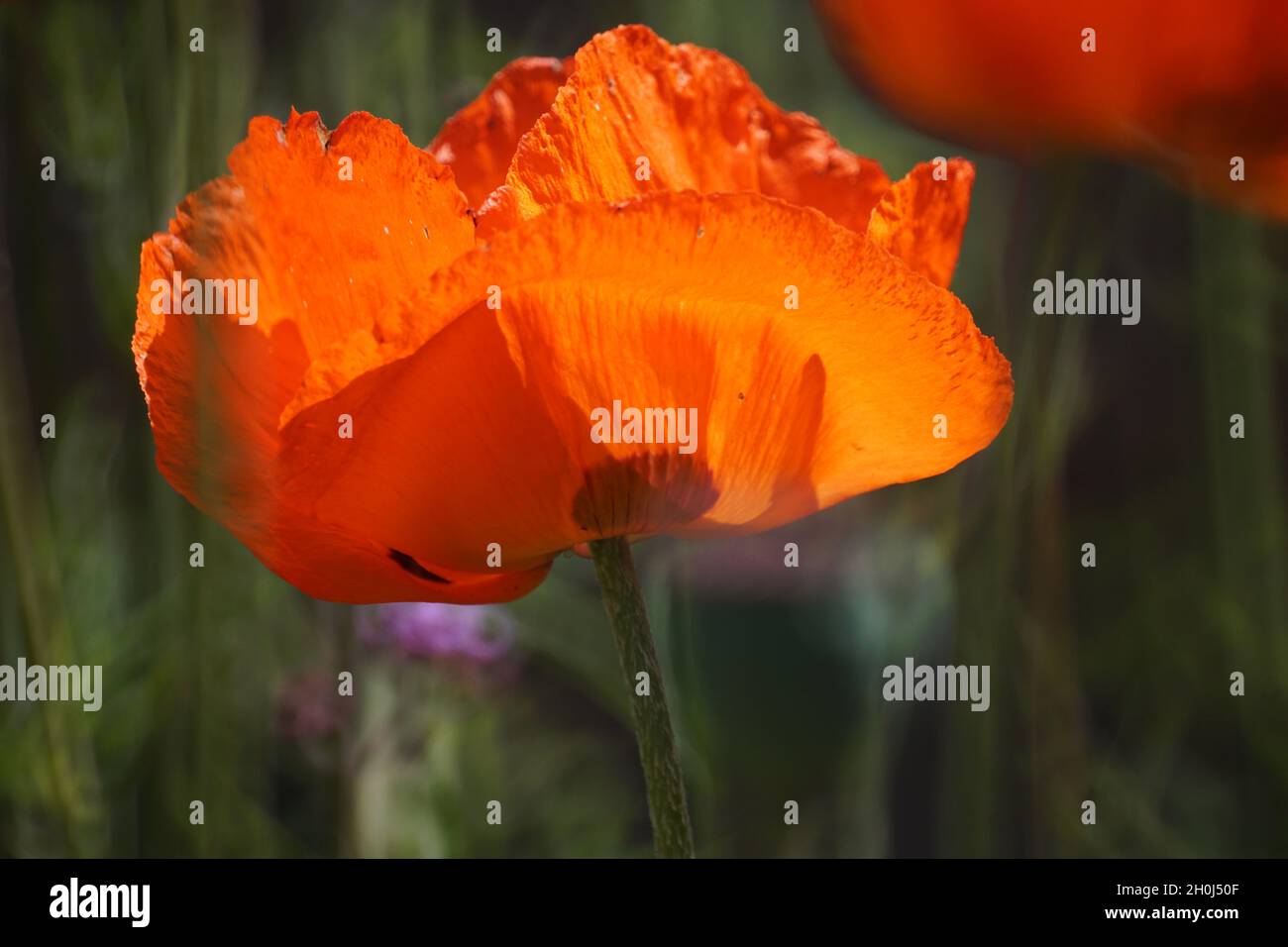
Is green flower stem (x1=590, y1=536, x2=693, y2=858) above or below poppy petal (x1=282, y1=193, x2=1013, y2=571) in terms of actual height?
below

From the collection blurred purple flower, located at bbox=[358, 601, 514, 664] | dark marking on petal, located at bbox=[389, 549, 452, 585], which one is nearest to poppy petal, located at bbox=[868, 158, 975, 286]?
dark marking on petal, located at bbox=[389, 549, 452, 585]

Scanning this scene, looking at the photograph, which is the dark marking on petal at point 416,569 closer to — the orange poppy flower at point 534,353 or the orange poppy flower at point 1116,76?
the orange poppy flower at point 534,353

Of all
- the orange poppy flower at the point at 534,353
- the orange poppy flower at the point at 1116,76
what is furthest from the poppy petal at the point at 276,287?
the orange poppy flower at the point at 1116,76

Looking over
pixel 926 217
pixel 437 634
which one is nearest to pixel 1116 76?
pixel 926 217

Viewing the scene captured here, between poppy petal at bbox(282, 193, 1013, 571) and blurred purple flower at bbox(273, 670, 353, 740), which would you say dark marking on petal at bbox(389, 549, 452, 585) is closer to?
poppy petal at bbox(282, 193, 1013, 571)

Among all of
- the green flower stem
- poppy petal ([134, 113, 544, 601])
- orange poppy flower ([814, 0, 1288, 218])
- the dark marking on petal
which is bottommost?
the green flower stem

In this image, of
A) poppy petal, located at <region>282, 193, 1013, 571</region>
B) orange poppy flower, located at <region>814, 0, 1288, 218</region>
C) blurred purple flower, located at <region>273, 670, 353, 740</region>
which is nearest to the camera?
poppy petal, located at <region>282, 193, 1013, 571</region>

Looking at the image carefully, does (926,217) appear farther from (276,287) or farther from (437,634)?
(437,634)
